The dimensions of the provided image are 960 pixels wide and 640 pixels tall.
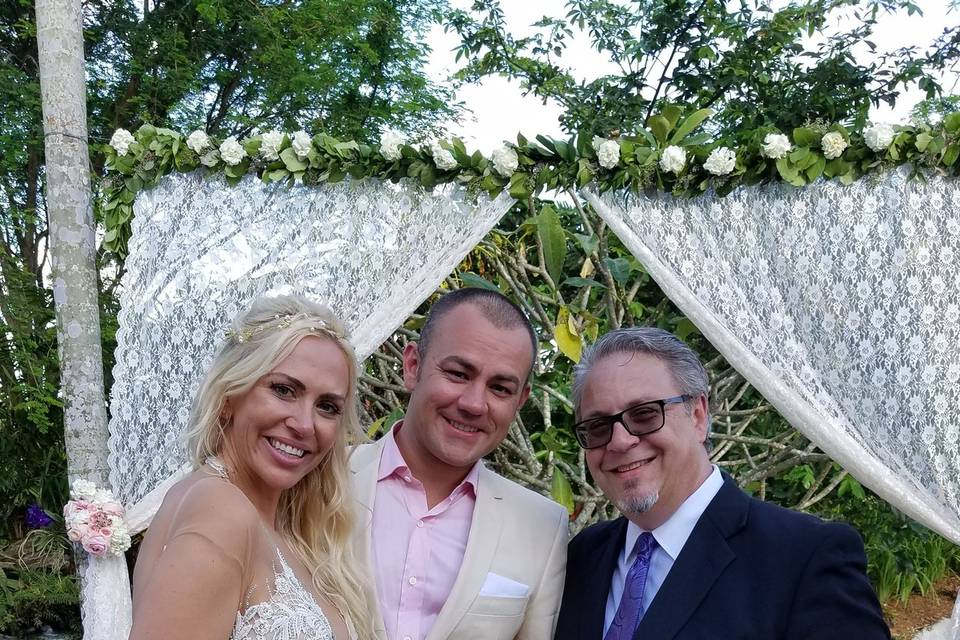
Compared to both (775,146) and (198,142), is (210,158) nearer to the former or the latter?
(198,142)

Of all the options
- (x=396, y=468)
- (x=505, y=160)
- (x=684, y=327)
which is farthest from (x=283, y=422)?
(x=684, y=327)

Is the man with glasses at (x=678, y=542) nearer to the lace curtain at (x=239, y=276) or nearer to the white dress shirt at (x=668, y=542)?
the white dress shirt at (x=668, y=542)

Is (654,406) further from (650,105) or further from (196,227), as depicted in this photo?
(650,105)

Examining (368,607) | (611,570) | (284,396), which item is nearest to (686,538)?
(611,570)

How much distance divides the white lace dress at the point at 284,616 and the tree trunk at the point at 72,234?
2.31m

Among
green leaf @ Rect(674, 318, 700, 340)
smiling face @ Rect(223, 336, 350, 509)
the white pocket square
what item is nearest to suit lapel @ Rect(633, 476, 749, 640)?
the white pocket square

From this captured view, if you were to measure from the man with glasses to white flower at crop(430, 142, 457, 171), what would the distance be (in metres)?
1.72

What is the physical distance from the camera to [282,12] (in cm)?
754

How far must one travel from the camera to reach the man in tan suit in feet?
6.98

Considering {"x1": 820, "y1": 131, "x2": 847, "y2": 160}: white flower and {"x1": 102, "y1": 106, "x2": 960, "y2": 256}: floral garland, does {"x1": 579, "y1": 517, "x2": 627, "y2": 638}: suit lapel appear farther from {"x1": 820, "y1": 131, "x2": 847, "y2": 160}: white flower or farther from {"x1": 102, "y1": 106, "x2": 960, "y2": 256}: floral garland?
{"x1": 820, "y1": 131, "x2": 847, "y2": 160}: white flower

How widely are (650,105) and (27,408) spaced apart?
14.7 feet

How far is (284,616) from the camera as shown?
164 cm

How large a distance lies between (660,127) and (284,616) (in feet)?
8.56

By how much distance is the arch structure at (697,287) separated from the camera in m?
3.41
